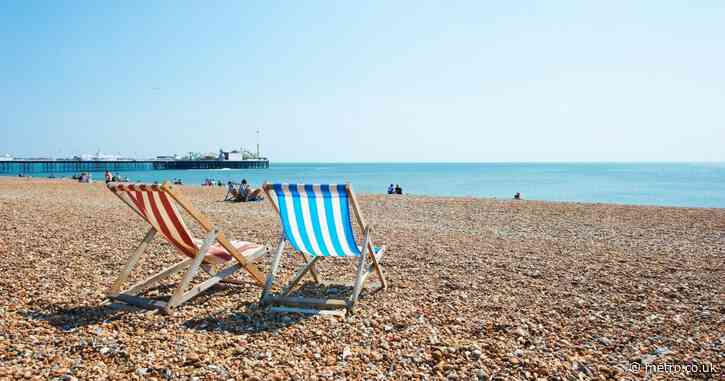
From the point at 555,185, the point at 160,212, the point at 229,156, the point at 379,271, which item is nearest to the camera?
the point at 160,212

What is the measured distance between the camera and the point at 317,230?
11.8ft

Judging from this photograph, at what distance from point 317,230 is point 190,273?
100cm

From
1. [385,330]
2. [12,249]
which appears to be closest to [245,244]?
[385,330]

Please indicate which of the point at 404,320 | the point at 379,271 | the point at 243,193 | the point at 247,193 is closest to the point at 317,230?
the point at 379,271

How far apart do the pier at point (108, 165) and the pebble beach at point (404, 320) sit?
280ft

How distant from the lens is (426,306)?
3.49 m

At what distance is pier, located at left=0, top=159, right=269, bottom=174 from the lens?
75.9m

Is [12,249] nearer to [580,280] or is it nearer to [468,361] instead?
[468,361]

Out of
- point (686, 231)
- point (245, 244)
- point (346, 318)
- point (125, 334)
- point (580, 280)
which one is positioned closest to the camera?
point (125, 334)

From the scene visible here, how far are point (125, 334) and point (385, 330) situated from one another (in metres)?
1.67

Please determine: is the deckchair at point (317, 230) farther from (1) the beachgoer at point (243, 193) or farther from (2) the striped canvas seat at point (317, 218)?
(1) the beachgoer at point (243, 193)

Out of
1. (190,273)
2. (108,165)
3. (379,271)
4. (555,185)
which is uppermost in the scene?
(108,165)

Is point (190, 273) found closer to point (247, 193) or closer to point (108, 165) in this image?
point (247, 193)

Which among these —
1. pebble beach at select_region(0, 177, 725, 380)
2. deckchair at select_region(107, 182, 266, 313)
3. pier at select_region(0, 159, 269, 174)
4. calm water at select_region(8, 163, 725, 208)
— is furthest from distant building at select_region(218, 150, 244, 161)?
deckchair at select_region(107, 182, 266, 313)
